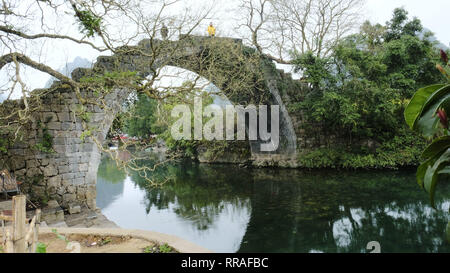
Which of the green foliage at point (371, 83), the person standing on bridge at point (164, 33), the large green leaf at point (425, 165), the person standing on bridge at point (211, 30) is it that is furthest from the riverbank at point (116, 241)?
the green foliage at point (371, 83)

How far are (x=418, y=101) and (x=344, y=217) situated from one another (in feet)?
14.5

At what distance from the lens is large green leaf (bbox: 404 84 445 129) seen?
1484 mm

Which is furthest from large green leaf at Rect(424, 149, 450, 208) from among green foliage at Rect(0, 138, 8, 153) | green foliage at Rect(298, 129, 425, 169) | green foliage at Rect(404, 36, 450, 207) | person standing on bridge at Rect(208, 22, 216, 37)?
green foliage at Rect(298, 129, 425, 169)

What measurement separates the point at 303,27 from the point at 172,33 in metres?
8.00

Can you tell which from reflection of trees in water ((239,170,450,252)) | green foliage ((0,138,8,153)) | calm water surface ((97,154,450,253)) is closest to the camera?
reflection of trees in water ((239,170,450,252))

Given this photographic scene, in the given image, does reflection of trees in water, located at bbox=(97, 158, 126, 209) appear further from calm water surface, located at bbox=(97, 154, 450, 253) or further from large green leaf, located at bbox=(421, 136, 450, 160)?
large green leaf, located at bbox=(421, 136, 450, 160)

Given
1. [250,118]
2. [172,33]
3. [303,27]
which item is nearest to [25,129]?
[172,33]

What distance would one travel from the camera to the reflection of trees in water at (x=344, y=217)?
4.27 meters

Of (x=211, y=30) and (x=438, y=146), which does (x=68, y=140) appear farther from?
(x=438, y=146)

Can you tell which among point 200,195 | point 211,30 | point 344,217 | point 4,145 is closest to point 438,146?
point 344,217

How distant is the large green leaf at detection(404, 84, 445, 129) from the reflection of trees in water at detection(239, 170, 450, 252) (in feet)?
10.2

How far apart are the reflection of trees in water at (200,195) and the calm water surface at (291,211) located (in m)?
0.02

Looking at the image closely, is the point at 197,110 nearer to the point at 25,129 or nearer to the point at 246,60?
the point at 246,60
